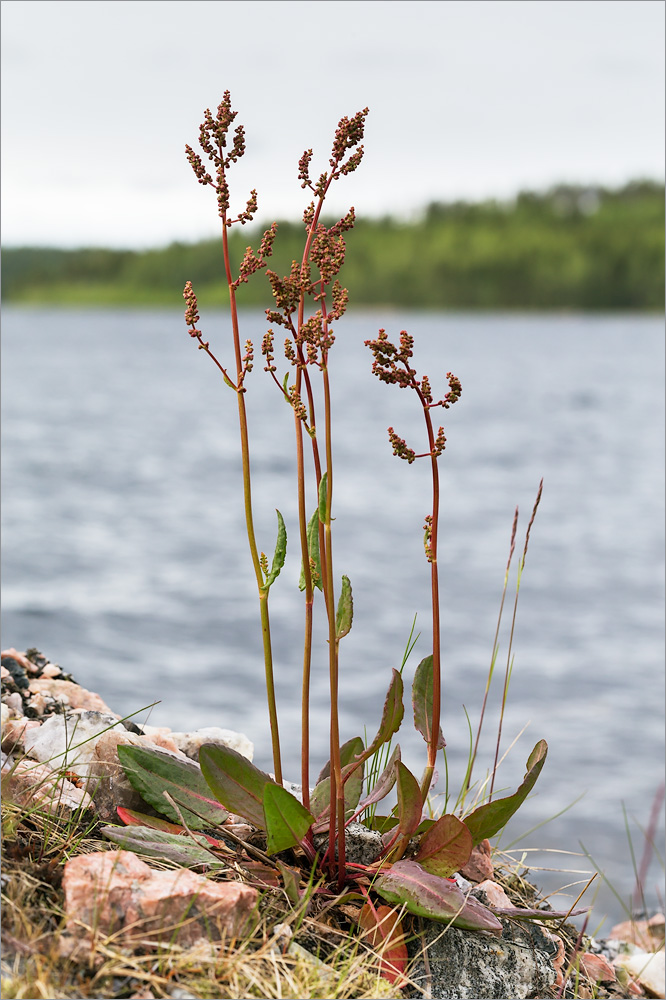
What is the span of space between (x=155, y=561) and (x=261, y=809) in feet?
21.6

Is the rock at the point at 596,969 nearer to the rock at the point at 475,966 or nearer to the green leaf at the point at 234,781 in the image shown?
the rock at the point at 475,966

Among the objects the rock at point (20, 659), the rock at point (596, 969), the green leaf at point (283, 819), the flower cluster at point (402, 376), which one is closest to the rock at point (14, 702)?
the rock at point (20, 659)

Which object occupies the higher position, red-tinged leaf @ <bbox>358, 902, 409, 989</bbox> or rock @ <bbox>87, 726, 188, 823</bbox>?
rock @ <bbox>87, 726, 188, 823</bbox>

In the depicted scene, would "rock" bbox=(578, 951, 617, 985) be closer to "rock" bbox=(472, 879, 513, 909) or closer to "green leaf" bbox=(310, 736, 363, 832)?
"rock" bbox=(472, 879, 513, 909)

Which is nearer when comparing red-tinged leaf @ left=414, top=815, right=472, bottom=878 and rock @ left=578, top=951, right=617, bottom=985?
red-tinged leaf @ left=414, top=815, right=472, bottom=878

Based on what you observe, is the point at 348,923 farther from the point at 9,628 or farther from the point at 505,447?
the point at 505,447

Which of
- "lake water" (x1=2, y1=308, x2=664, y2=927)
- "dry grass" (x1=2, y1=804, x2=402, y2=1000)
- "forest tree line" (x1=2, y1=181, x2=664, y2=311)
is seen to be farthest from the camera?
"forest tree line" (x1=2, y1=181, x2=664, y2=311)

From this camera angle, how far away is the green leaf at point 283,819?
1.51 meters

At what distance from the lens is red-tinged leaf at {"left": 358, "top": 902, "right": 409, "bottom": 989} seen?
1514mm

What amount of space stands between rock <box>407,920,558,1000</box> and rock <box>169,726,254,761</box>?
66cm

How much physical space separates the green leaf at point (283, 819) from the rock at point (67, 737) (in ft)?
1.64

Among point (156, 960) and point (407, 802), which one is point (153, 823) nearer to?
point (156, 960)

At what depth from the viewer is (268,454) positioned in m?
12.0

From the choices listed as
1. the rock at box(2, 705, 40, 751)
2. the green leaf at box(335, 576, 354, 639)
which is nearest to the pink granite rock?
the rock at box(2, 705, 40, 751)
